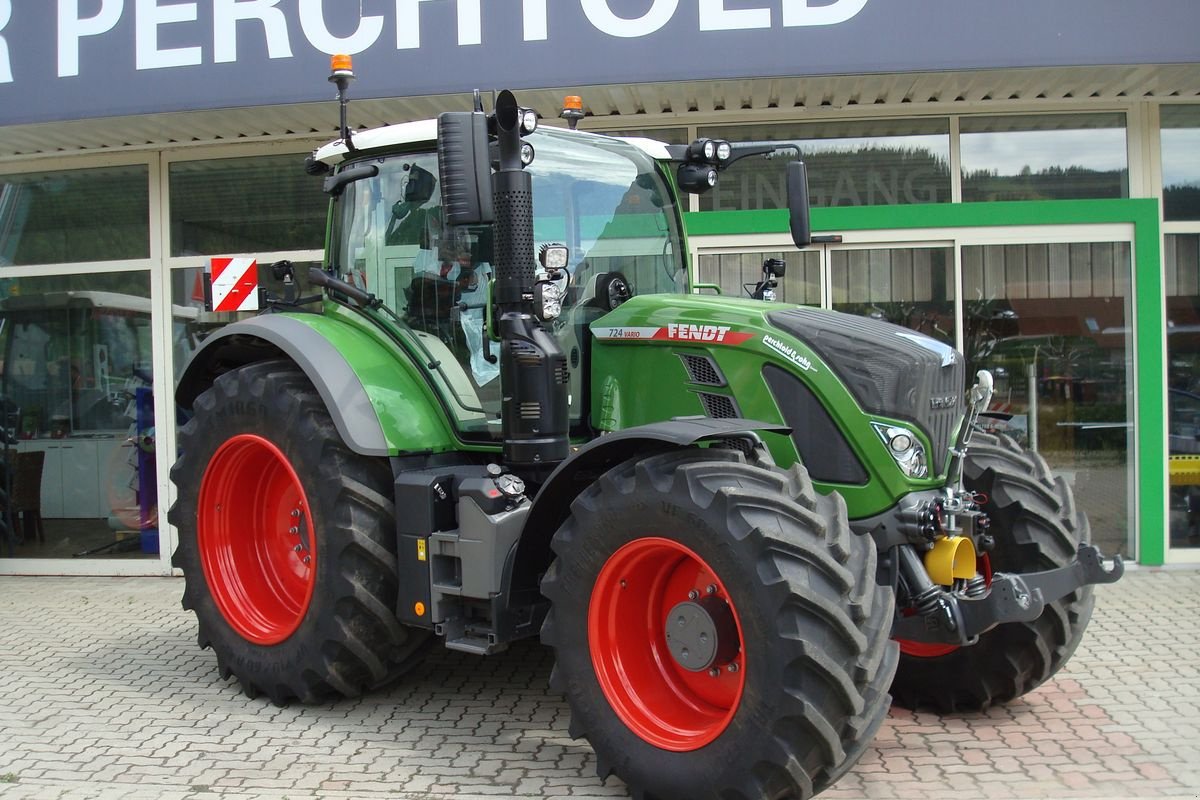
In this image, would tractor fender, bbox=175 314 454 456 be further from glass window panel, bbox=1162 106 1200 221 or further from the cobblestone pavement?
glass window panel, bbox=1162 106 1200 221

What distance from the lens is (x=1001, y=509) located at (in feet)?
14.9

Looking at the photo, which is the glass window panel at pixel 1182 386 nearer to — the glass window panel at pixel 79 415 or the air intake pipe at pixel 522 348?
the air intake pipe at pixel 522 348

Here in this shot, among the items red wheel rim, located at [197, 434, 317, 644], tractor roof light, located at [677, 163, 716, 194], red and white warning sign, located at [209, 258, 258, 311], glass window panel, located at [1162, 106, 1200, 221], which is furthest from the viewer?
glass window panel, located at [1162, 106, 1200, 221]

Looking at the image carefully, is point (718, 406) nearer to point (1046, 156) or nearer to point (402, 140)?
point (402, 140)

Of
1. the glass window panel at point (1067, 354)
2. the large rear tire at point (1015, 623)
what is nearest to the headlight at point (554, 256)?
the large rear tire at point (1015, 623)

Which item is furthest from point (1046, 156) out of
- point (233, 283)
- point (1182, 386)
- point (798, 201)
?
point (233, 283)

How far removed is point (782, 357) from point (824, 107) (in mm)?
4315

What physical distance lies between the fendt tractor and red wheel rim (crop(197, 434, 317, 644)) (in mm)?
16

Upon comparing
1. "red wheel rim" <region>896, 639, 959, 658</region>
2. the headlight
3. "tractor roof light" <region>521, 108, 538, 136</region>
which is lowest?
"red wheel rim" <region>896, 639, 959, 658</region>

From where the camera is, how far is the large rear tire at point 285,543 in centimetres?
471

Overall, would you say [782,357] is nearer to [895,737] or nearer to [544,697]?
[895,737]

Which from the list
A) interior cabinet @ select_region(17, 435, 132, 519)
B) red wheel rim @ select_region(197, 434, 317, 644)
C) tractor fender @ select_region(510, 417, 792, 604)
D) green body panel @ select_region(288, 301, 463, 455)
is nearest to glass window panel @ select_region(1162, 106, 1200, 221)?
tractor fender @ select_region(510, 417, 792, 604)

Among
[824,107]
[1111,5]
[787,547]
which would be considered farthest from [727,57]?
[787,547]

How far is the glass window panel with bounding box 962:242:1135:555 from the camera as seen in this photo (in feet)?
26.2
